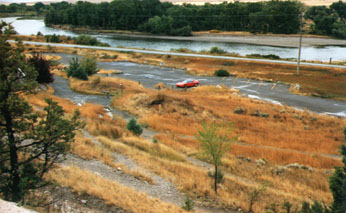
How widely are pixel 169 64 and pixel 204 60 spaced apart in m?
7.28

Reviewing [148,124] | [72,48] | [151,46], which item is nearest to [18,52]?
[148,124]

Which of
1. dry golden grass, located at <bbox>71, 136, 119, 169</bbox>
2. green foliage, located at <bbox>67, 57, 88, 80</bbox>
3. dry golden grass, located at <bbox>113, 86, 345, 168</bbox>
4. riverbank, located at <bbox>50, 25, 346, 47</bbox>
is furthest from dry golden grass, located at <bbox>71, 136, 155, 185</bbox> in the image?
riverbank, located at <bbox>50, 25, 346, 47</bbox>

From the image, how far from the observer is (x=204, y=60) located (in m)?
66.4

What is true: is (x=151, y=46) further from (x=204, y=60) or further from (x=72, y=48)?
(x=204, y=60)

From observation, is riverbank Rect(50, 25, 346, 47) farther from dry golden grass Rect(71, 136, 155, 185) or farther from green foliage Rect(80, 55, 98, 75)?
dry golden grass Rect(71, 136, 155, 185)

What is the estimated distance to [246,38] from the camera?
347ft

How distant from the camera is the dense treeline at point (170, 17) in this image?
98038 mm

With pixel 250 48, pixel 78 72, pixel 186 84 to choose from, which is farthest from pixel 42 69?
pixel 250 48

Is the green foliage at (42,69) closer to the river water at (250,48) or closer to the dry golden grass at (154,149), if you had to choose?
the dry golden grass at (154,149)

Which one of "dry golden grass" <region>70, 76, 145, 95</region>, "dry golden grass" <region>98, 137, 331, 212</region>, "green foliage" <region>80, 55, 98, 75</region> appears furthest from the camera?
"green foliage" <region>80, 55, 98, 75</region>

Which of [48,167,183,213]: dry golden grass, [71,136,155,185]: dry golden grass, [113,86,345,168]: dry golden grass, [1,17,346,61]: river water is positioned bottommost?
[113,86,345,168]: dry golden grass

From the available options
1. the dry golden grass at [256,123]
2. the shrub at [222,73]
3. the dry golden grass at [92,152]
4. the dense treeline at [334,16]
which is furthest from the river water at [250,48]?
the dry golden grass at [92,152]

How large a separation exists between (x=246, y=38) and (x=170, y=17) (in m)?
28.5

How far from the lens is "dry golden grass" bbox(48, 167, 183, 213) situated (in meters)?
9.40
